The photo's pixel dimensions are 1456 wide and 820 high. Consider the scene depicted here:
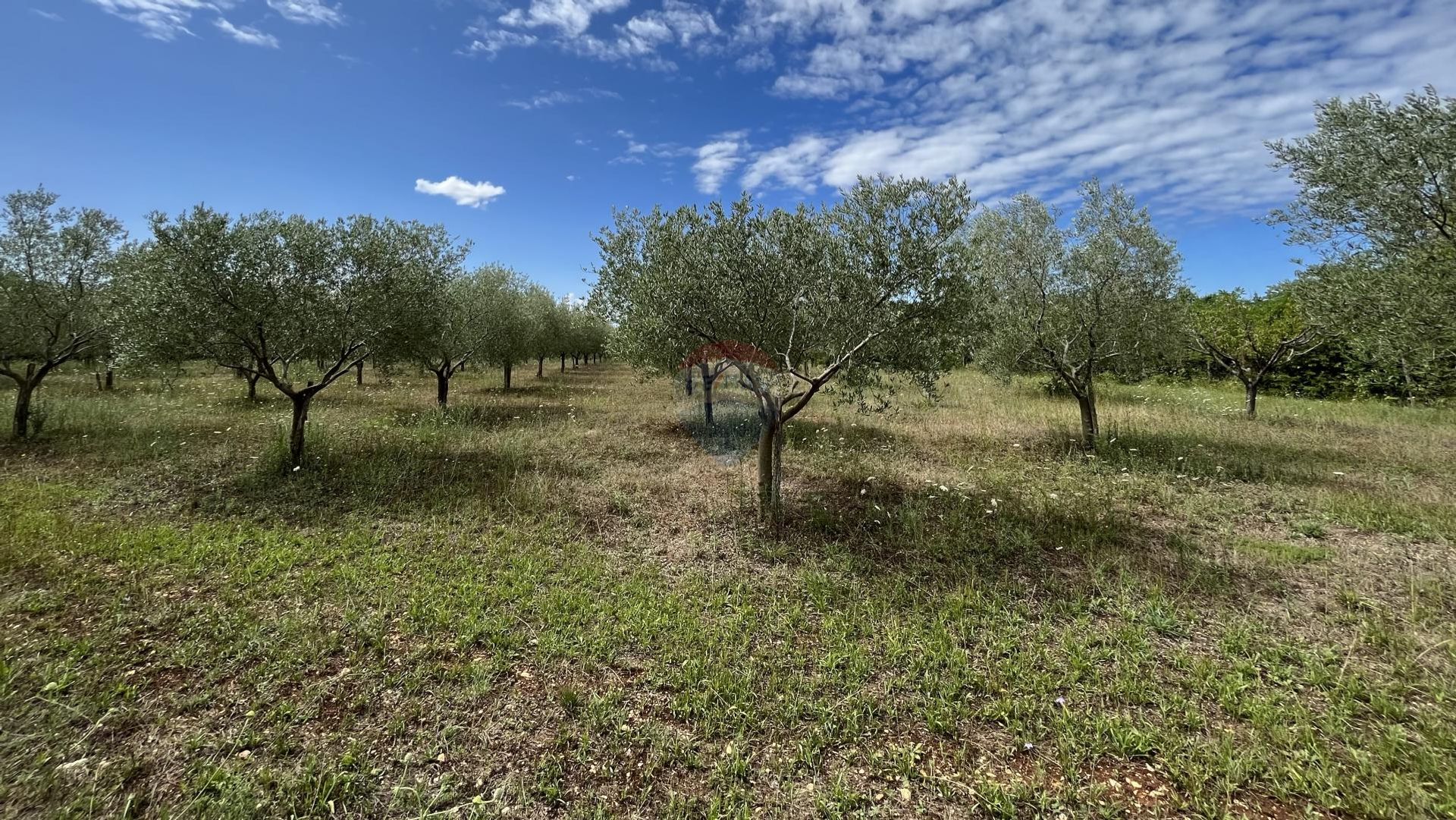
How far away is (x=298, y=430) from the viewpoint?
42.0ft

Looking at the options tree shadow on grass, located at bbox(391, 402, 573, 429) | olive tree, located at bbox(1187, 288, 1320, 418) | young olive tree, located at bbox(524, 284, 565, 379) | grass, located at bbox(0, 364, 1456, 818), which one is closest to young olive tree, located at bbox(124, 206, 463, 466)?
grass, located at bbox(0, 364, 1456, 818)

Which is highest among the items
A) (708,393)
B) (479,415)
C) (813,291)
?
(813,291)

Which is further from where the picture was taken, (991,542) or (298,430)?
(298,430)

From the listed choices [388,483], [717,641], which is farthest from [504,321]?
[717,641]

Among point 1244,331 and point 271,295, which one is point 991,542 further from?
point 1244,331

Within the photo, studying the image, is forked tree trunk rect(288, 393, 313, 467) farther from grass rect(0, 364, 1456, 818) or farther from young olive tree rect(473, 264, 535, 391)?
young olive tree rect(473, 264, 535, 391)

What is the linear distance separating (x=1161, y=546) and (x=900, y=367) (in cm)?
551

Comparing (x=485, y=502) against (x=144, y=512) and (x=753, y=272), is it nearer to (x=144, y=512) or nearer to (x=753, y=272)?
(x=144, y=512)

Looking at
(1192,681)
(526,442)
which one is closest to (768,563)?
(1192,681)

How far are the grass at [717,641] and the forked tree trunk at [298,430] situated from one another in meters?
0.75

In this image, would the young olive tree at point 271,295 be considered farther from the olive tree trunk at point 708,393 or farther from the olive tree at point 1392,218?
the olive tree at point 1392,218

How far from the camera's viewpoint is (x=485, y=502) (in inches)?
432

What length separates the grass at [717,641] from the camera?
13.8ft

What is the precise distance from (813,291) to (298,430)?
44.3 ft
